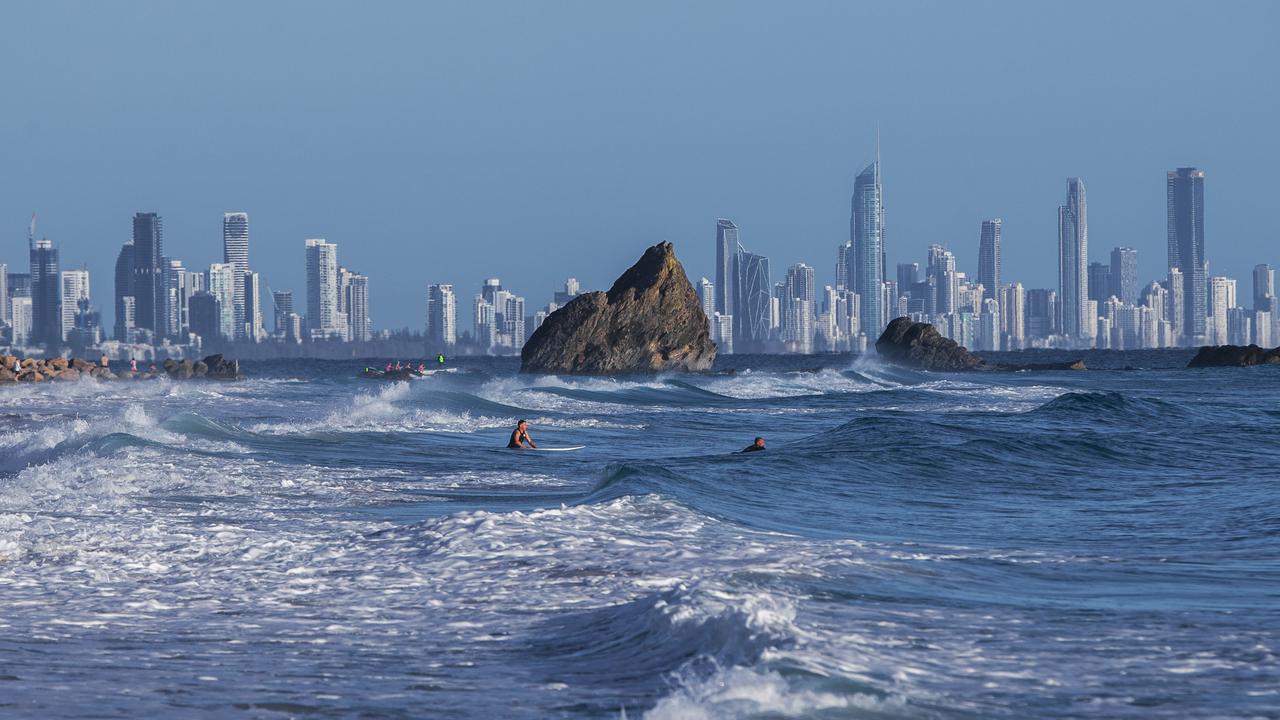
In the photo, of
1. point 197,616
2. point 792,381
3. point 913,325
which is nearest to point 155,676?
point 197,616

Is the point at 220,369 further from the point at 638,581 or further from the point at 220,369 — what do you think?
the point at 638,581

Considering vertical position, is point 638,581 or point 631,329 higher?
point 631,329

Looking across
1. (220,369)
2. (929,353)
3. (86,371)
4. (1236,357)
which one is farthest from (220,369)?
(1236,357)

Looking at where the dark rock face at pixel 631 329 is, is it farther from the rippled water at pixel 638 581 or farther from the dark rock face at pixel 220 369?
the rippled water at pixel 638 581

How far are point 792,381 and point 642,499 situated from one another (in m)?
71.2

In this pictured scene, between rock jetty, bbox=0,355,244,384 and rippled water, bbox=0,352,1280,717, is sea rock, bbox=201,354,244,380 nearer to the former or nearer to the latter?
rock jetty, bbox=0,355,244,384

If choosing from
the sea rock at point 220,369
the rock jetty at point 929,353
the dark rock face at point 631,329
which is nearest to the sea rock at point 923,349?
the rock jetty at point 929,353

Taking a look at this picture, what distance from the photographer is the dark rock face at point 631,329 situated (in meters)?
107

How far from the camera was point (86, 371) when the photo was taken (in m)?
96.2

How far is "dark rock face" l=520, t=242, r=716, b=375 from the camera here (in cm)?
10681

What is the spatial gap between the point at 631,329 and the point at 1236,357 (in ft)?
193

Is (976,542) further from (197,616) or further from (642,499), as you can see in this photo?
(197,616)

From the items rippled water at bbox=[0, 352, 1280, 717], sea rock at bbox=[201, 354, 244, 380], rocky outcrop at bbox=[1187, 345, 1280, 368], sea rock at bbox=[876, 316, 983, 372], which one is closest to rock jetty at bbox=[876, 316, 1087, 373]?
sea rock at bbox=[876, 316, 983, 372]

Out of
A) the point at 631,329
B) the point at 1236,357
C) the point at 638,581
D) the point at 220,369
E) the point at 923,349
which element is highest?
the point at 631,329
